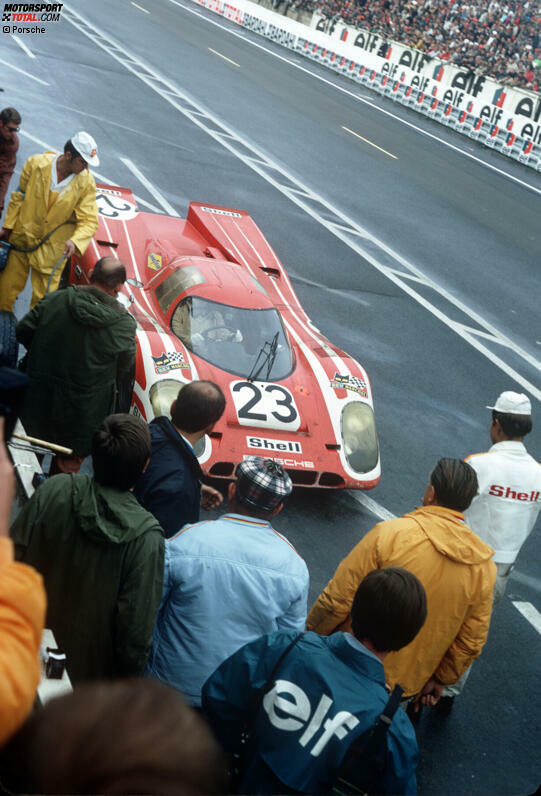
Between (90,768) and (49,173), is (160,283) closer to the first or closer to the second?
(49,173)

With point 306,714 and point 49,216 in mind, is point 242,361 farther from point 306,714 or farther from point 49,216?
point 306,714

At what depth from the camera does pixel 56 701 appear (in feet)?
5.02

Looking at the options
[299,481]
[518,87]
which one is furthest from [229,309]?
[518,87]

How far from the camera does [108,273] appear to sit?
5809 mm

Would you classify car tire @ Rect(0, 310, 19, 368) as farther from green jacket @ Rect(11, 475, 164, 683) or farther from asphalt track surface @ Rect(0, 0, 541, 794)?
asphalt track surface @ Rect(0, 0, 541, 794)

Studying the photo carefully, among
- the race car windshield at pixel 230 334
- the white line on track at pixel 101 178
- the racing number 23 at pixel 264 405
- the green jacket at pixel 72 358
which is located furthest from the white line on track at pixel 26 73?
the green jacket at pixel 72 358

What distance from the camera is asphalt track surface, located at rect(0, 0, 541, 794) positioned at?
5.75m

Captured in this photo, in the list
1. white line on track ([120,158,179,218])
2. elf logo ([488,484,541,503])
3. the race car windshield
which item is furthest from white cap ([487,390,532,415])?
white line on track ([120,158,179,218])

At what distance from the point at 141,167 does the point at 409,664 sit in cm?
1203

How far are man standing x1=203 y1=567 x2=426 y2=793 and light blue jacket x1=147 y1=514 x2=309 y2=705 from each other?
1.99ft

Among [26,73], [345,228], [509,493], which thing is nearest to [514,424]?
[509,493]

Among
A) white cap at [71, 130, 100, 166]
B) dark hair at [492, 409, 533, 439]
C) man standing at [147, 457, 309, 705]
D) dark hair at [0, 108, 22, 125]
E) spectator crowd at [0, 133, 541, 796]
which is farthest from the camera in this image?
dark hair at [0, 108, 22, 125]

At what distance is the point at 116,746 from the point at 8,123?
815 cm

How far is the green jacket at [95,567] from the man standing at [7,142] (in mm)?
6257
